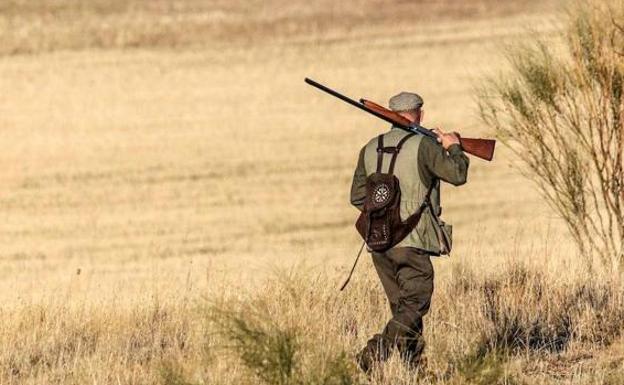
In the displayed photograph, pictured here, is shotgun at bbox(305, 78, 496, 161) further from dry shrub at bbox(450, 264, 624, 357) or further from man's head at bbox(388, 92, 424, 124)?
dry shrub at bbox(450, 264, 624, 357)

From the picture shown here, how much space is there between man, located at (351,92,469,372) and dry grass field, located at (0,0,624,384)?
185 millimetres

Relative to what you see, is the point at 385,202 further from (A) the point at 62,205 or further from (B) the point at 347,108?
(B) the point at 347,108

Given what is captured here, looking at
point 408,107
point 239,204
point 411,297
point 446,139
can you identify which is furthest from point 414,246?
Result: point 239,204

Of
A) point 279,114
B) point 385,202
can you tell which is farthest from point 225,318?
point 279,114

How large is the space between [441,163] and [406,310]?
0.74m

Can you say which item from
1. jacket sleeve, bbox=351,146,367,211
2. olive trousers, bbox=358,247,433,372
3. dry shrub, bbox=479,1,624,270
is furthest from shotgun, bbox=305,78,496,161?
dry shrub, bbox=479,1,624,270

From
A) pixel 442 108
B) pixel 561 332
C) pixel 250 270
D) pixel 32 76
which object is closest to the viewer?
pixel 561 332

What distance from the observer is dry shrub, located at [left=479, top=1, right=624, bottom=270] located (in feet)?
40.6

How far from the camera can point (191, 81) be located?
34.0m

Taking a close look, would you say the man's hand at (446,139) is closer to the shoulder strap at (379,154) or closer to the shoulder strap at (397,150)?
the shoulder strap at (397,150)

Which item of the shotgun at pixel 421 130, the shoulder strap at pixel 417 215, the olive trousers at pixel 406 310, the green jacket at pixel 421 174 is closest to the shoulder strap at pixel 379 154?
the green jacket at pixel 421 174

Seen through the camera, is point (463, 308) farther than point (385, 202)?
Yes

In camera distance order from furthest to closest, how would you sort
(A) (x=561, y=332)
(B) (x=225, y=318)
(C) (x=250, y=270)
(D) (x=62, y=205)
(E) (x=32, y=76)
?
(E) (x=32, y=76) → (D) (x=62, y=205) → (C) (x=250, y=270) → (A) (x=561, y=332) → (B) (x=225, y=318)

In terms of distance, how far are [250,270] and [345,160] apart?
35.8 feet
